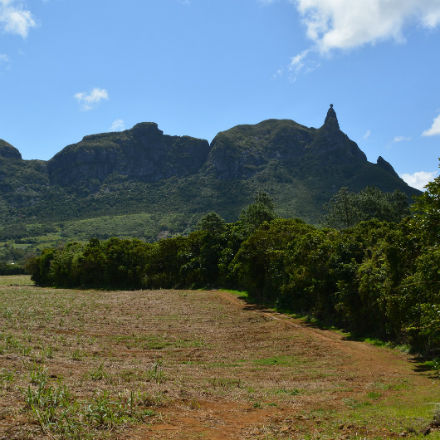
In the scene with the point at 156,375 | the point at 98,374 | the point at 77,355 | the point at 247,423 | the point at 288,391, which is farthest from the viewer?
the point at 77,355

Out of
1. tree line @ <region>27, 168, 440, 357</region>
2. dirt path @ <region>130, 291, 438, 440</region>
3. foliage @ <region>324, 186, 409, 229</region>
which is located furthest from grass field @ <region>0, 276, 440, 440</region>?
foliage @ <region>324, 186, 409, 229</region>

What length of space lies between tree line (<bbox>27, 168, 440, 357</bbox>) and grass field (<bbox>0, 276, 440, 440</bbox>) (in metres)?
2.73

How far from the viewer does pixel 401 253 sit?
20781mm

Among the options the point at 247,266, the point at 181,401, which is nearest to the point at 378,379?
the point at 181,401

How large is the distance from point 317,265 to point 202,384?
2015 centimetres

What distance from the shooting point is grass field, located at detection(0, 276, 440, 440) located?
9602mm

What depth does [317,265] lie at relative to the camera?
3209cm

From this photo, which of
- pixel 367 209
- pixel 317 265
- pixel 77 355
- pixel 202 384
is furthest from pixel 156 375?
pixel 367 209

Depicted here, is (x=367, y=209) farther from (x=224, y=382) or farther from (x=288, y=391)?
(x=224, y=382)

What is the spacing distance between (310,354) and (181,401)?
1234cm

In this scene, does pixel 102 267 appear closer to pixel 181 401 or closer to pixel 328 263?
pixel 328 263

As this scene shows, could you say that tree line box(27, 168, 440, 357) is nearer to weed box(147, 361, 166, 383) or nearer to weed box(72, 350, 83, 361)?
weed box(147, 361, 166, 383)

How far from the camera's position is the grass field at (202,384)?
9602 millimetres

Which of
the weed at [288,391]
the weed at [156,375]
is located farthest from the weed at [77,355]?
the weed at [288,391]
